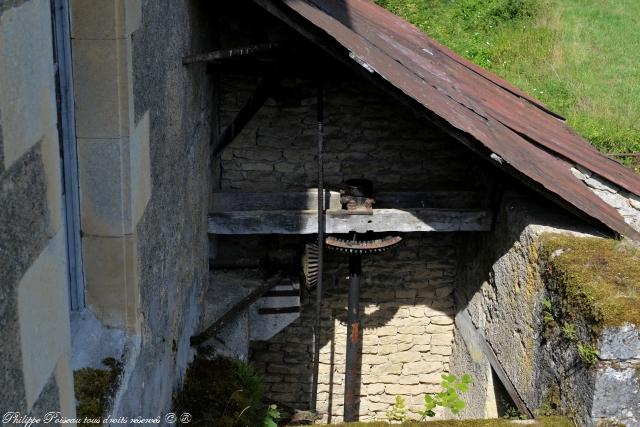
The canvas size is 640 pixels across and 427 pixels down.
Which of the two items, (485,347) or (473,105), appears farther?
(485,347)

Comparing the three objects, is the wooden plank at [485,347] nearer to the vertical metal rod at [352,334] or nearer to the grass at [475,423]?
the grass at [475,423]

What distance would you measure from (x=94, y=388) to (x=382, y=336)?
14.1 feet

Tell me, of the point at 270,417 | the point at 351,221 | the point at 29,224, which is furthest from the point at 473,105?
A: the point at 29,224

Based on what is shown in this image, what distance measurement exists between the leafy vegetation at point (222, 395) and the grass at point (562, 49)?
5.32m

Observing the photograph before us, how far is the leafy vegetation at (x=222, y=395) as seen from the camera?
163 inches

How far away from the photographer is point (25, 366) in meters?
1.62

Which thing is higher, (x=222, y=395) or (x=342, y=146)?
(x=342, y=146)

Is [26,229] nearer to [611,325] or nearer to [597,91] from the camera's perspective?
[611,325]

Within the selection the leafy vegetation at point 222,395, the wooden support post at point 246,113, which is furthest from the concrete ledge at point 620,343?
the wooden support post at point 246,113

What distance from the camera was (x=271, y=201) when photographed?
5723 millimetres

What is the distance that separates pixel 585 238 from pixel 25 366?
3.59m

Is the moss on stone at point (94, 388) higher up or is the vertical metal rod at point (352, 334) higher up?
the moss on stone at point (94, 388)

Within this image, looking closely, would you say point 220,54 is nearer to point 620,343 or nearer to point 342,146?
point 342,146

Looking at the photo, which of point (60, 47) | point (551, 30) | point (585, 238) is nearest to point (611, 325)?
point (585, 238)
